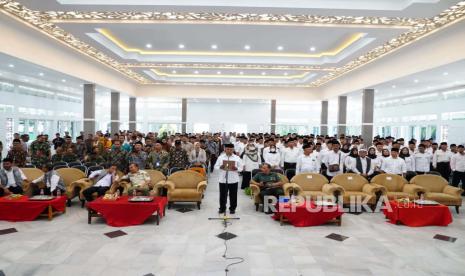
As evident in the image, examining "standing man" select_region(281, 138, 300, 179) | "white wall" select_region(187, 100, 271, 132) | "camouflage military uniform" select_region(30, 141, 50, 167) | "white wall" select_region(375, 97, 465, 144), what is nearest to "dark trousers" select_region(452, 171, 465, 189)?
"standing man" select_region(281, 138, 300, 179)

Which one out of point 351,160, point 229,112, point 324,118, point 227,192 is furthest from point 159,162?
point 229,112

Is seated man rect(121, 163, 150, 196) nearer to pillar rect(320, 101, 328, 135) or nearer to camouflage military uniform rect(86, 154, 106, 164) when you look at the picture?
camouflage military uniform rect(86, 154, 106, 164)

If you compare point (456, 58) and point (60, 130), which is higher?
point (456, 58)

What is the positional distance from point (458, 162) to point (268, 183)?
A: 19.7 ft

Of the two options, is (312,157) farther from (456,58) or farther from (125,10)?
(125,10)

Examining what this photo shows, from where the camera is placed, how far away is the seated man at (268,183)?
290 inches

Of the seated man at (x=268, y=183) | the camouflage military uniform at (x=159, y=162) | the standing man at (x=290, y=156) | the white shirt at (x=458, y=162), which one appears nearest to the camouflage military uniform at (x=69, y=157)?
the camouflage military uniform at (x=159, y=162)

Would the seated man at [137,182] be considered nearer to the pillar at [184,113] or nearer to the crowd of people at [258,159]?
the crowd of people at [258,159]

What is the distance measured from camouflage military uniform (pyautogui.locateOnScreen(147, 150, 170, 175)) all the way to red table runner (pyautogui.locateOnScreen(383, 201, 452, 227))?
18.3 feet

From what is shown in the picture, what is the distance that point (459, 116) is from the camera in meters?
14.2

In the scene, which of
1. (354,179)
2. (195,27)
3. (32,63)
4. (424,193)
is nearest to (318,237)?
(354,179)

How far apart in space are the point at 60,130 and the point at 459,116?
1971cm

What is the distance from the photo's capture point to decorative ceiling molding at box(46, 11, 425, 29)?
25.8 ft

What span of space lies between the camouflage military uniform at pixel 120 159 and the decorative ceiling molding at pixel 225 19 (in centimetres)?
339
